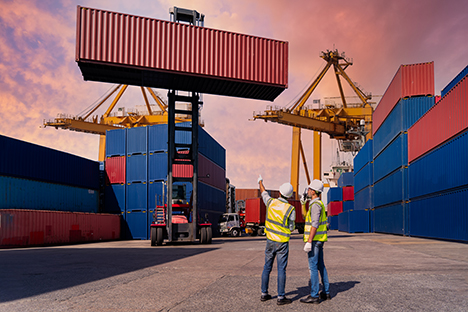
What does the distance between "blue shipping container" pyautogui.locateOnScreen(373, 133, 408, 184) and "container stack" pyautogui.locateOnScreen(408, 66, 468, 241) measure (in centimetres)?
78

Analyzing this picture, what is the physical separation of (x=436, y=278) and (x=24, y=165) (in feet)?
81.5

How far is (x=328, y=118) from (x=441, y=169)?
78.1 ft

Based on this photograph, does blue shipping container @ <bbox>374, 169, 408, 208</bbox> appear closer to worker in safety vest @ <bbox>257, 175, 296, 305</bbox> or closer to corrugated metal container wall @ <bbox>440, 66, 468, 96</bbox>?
corrugated metal container wall @ <bbox>440, 66, 468, 96</bbox>

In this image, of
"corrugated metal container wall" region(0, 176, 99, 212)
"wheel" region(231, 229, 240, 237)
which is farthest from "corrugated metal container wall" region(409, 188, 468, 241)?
"corrugated metal container wall" region(0, 176, 99, 212)

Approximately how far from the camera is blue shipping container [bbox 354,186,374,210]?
40031 mm

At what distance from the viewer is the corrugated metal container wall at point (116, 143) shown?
35.1 meters

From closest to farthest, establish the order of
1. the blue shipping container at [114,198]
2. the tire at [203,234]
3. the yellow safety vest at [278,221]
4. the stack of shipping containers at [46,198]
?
the yellow safety vest at [278,221], the tire at [203,234], the stack of shipping containers at [46,198], the blue shipping container at [114,198]

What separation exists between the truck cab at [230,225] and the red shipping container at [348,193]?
73.4 feet

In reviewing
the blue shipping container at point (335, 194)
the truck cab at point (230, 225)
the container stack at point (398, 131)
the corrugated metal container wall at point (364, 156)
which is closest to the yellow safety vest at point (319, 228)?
the container stack at point (398, 131)

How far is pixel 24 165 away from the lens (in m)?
26.6

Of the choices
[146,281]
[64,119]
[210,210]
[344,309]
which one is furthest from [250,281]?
[64,119]

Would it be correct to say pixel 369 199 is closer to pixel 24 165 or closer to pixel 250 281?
pixel 24 165

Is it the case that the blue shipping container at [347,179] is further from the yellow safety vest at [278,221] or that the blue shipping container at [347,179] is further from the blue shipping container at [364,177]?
the yellow safety vest at [278,221]

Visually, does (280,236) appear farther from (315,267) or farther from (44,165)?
(44,165)
